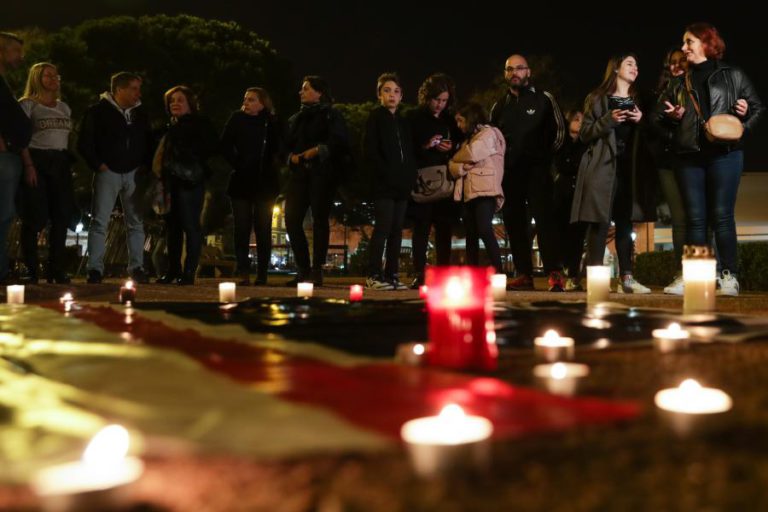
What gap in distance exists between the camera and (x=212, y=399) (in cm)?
136

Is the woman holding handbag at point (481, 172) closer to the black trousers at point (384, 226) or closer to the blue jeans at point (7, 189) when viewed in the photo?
the black trousers at point (384, 226)

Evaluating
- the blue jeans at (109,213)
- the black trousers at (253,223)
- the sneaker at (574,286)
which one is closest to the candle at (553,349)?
the sneaker at (574,286)

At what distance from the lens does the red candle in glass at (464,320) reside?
1712mm

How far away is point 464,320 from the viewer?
5.66 ft

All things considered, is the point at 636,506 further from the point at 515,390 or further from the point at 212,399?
the point at 212,399

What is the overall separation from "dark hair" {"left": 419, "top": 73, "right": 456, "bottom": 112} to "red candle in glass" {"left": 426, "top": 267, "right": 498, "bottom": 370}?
191 inches

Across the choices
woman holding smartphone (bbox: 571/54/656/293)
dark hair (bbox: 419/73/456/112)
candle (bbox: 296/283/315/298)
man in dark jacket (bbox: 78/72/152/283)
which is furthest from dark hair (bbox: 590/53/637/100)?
man in dark jacket (bbox: 78/72/152/283)

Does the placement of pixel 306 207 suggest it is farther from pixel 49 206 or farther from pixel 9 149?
pixel 9 149

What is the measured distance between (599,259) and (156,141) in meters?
4.16

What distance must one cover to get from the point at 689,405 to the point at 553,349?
796 mm

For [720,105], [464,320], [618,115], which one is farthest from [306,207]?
[464,320]

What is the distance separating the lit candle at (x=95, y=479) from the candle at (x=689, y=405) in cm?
74

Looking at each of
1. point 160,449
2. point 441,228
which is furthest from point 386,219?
point 160,449

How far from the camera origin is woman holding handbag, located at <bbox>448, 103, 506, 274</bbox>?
588cm
